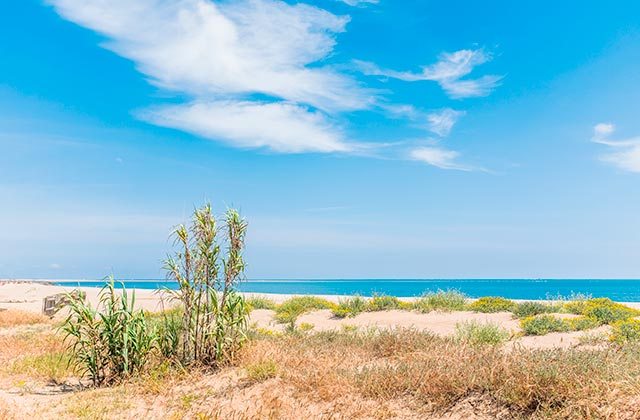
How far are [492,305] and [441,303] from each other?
2.23 metres

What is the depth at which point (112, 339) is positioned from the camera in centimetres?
1020

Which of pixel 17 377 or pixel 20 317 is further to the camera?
pixel 20 317

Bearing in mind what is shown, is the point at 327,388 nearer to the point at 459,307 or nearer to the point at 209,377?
the point at 209,377

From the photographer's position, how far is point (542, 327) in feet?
53.5

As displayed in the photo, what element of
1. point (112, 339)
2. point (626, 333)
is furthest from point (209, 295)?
point (626, 333)

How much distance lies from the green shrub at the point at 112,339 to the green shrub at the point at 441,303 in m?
14.4

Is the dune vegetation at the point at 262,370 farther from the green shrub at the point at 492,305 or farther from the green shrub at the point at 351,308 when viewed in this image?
the green shrub at the point at 351,308

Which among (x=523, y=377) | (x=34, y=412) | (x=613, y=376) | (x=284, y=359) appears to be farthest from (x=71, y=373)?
(x=613, y=376)

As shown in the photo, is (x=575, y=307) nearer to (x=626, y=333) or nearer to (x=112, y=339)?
(x=626, y=333)

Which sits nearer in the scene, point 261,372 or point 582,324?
point 261,372

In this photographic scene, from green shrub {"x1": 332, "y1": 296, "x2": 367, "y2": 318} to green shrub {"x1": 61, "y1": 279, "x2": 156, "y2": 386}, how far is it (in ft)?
41.1

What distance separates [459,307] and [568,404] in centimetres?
1655

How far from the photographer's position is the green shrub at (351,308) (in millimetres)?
22141

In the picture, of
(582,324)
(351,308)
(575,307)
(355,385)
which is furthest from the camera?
(351,308)
